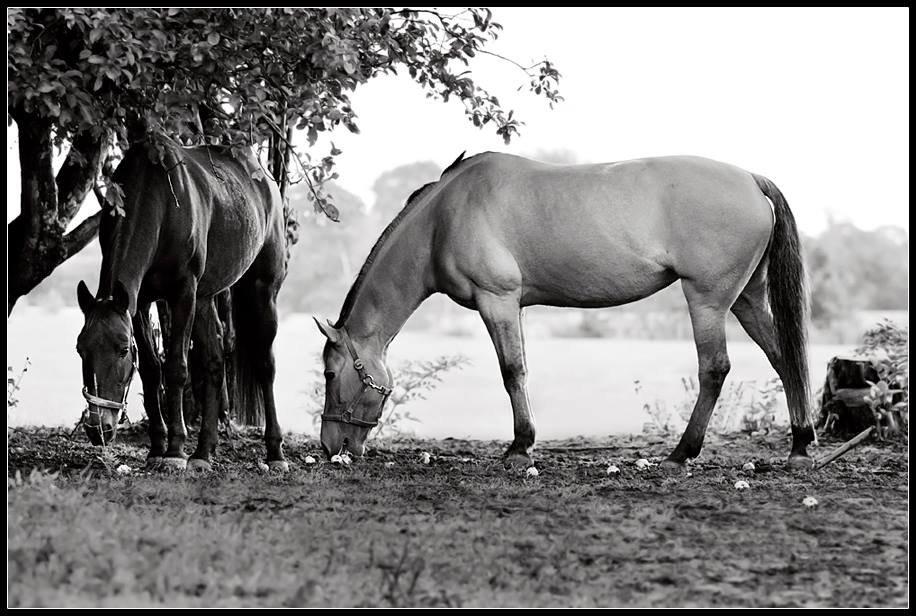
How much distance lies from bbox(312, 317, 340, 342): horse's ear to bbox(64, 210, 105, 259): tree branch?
2352mm

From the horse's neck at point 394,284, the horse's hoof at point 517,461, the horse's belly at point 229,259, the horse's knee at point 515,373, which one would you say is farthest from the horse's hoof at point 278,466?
the horse's knee at point 515,373

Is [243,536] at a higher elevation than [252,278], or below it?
below

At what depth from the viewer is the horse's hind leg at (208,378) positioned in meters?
6.26

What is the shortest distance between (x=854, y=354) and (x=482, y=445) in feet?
10.2

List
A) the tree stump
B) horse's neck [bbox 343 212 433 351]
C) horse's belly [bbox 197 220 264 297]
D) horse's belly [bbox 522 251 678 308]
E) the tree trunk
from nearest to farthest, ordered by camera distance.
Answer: horse's belly [bbox 522 251 678 308]
horse's belly [bbox 197 220 264 297]
horse's neck [bbox 343 212 433 351]
the tree trunk
the tree stump

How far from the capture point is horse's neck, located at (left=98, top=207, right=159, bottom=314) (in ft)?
19.0

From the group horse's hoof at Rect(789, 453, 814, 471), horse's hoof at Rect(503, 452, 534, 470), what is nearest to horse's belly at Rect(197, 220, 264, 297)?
horse's hoof at Rect(503, 452, 534, 470)

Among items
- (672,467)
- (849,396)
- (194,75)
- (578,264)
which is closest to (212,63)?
(194,75)

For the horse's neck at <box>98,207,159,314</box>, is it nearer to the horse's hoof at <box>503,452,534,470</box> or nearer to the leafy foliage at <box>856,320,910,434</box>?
the horse's hoof at <box>503,452,534,470</box>

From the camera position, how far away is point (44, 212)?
7551 millimetres

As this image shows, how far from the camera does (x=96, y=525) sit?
14.0 feet

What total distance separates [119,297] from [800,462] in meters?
4.05

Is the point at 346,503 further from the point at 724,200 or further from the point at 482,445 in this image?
→ the point at 482,445

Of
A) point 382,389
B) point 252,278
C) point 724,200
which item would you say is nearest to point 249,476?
point 382,389
